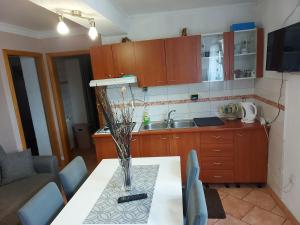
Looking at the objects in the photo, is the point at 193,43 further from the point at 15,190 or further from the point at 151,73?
the point at 15,190

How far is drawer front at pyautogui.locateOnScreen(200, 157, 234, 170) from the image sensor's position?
9.41ft

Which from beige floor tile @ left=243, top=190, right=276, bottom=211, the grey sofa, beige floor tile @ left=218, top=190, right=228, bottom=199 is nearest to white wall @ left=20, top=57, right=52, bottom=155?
the grey sofa

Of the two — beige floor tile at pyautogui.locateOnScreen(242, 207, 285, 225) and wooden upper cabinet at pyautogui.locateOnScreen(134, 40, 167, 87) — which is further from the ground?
wooden upper cabinet at pyautogui.locateOnScreen(134, 40, 167, 87)

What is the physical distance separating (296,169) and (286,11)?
5.15 feet

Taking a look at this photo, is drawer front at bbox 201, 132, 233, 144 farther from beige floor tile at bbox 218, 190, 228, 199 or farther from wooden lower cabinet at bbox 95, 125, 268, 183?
beige floor tile at bbox 218, 190, 228, 199

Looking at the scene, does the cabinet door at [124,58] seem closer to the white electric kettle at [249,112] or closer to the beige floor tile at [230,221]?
the white electric kettle at [249,112]

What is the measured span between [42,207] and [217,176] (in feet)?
7.22

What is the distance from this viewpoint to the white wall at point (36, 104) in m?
3.85

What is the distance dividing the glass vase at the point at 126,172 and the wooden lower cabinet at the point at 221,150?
1.25m

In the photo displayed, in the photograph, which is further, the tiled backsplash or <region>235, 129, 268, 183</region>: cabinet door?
the tiled backsplash

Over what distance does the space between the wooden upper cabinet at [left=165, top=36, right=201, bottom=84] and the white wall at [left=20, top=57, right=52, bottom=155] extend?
2.49 metres

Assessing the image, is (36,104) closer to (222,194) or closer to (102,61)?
(102,61)

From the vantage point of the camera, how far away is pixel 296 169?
2.10 m

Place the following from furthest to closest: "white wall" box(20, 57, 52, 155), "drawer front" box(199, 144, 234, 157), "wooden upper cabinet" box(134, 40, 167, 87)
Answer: "white wall" box(20, 57, 52, 155) < "wooden upper cabinet" box(134, 40, 167, 87) < "drawer front" box(199, 144, 234, 157)
